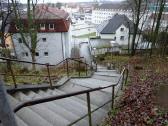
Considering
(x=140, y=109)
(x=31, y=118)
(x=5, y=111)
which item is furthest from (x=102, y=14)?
(x=5, y=111)

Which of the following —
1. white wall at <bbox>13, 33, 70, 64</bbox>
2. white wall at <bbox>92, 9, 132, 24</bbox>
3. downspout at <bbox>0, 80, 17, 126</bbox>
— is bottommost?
white wall at <bbox>13, 33, 70, 64</bbox>

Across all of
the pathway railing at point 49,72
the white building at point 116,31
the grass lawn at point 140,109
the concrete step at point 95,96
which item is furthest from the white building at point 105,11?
the grass lawn at point 140,109

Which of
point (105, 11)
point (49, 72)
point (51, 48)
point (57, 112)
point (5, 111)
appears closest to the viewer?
point (5, 111)

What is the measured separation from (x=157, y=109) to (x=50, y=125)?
3112 mm

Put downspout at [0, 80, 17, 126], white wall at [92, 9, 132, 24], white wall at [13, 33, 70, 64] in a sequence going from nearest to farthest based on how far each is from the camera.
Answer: downspout at [0, 80, 17, 126], white wall at [13, 33, 70, 64], white wall at [92, 9, 132, 24]

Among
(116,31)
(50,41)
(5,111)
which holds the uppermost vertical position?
(5,111)

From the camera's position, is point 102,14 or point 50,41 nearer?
point 50,41

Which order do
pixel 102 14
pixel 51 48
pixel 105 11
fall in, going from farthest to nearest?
1. pixel 102 14
2. pixel 105 11
3. pixel 51 48

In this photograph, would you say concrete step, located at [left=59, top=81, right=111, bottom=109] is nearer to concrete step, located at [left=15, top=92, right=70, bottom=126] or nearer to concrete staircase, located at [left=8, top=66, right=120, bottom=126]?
concrete staircase, located at [left=8, top=66, right=120, bottom=126]

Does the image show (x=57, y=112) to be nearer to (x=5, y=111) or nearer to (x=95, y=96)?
(x=95, y=96)

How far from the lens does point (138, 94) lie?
727 cm

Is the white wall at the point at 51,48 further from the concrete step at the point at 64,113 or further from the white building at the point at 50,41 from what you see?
the concrete step at the point at 64,113

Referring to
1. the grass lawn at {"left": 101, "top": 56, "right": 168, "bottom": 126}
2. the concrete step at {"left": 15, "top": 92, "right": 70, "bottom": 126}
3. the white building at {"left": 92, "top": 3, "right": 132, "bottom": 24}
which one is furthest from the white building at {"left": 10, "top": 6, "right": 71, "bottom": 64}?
the white building at {"left": 92, "top": 3, "right": 132, "bottom": 24}

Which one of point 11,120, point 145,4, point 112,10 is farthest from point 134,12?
point 112,10
